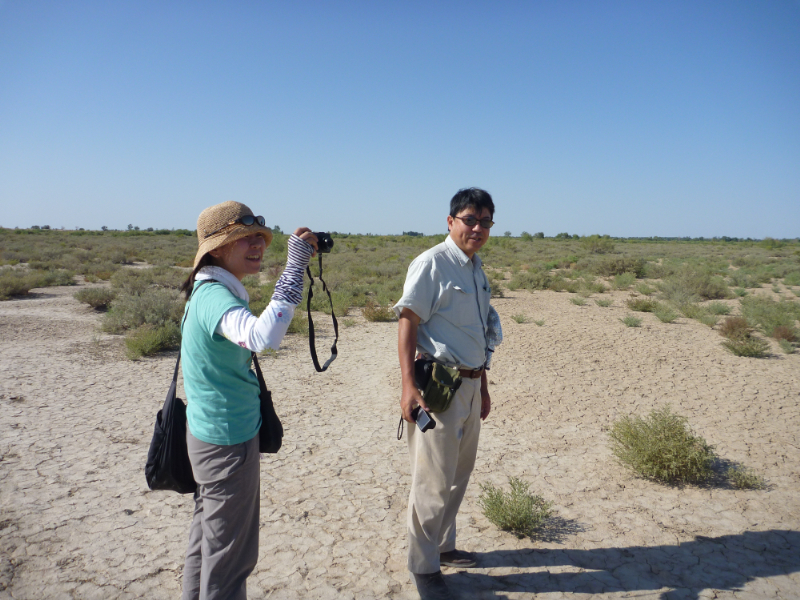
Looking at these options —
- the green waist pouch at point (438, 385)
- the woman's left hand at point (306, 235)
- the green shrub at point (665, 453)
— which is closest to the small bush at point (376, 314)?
the green shrub at point (665, 453)

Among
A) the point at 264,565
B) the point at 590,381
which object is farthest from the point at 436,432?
the point at 590,381

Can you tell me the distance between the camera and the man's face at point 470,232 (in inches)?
99.1

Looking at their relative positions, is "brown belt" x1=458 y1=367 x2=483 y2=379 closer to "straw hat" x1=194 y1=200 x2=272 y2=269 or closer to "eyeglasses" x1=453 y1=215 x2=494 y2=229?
"eyeglasses" x1=453 y1=215 x2=494 y2=229

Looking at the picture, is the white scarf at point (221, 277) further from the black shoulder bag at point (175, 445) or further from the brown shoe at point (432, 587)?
the brown shoe at point (432, 587)

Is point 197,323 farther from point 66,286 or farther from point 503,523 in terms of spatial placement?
point 66,286

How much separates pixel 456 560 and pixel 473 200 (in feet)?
6.81

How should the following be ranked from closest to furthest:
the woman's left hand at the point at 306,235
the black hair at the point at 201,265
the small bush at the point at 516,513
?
the woman's left hand at the point at 306,235, the black hair at the point at 201,265, the small bush at the point at 516,513

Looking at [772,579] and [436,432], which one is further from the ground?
[436,432]

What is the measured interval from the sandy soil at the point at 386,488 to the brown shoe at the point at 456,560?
0.20ft

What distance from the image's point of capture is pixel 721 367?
7.31 m

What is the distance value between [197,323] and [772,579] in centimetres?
343

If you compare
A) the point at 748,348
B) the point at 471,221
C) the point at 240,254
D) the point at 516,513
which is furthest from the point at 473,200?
the point at 748,348

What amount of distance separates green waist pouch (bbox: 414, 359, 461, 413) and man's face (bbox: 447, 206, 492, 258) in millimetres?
645

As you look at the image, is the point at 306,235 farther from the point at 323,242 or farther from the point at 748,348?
the point at 748,348
